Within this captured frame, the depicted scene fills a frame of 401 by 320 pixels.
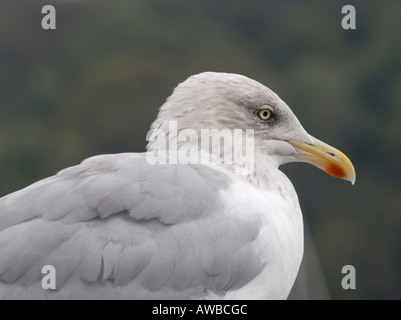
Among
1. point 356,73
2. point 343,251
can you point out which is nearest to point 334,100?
point 356,73

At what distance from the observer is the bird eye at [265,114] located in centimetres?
245

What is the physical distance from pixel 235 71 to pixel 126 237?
573 inches

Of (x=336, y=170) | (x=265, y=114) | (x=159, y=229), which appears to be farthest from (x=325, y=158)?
(x=159, y=229)

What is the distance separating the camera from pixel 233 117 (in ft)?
7.96

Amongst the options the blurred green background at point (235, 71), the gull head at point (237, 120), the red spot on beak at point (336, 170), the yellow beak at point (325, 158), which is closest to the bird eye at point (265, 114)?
the gull head at point (237, 120)

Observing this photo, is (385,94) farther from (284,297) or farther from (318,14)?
(284,297)

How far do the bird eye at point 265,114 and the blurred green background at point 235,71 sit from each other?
11384 mm

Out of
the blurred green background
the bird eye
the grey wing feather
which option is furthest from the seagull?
the blurred green background

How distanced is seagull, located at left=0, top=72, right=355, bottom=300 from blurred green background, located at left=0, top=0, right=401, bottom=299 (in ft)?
38.0

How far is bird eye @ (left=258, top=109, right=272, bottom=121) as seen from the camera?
245 cm

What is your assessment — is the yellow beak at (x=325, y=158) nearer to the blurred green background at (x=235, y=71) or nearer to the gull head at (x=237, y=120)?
the gull head at (x=237, y=120)

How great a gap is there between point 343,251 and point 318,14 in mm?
7887

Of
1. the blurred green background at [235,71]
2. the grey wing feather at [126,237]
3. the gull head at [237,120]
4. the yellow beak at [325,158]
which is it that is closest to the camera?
the grey wing feather at [126,237]

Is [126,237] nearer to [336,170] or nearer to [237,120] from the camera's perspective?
[237,120]
